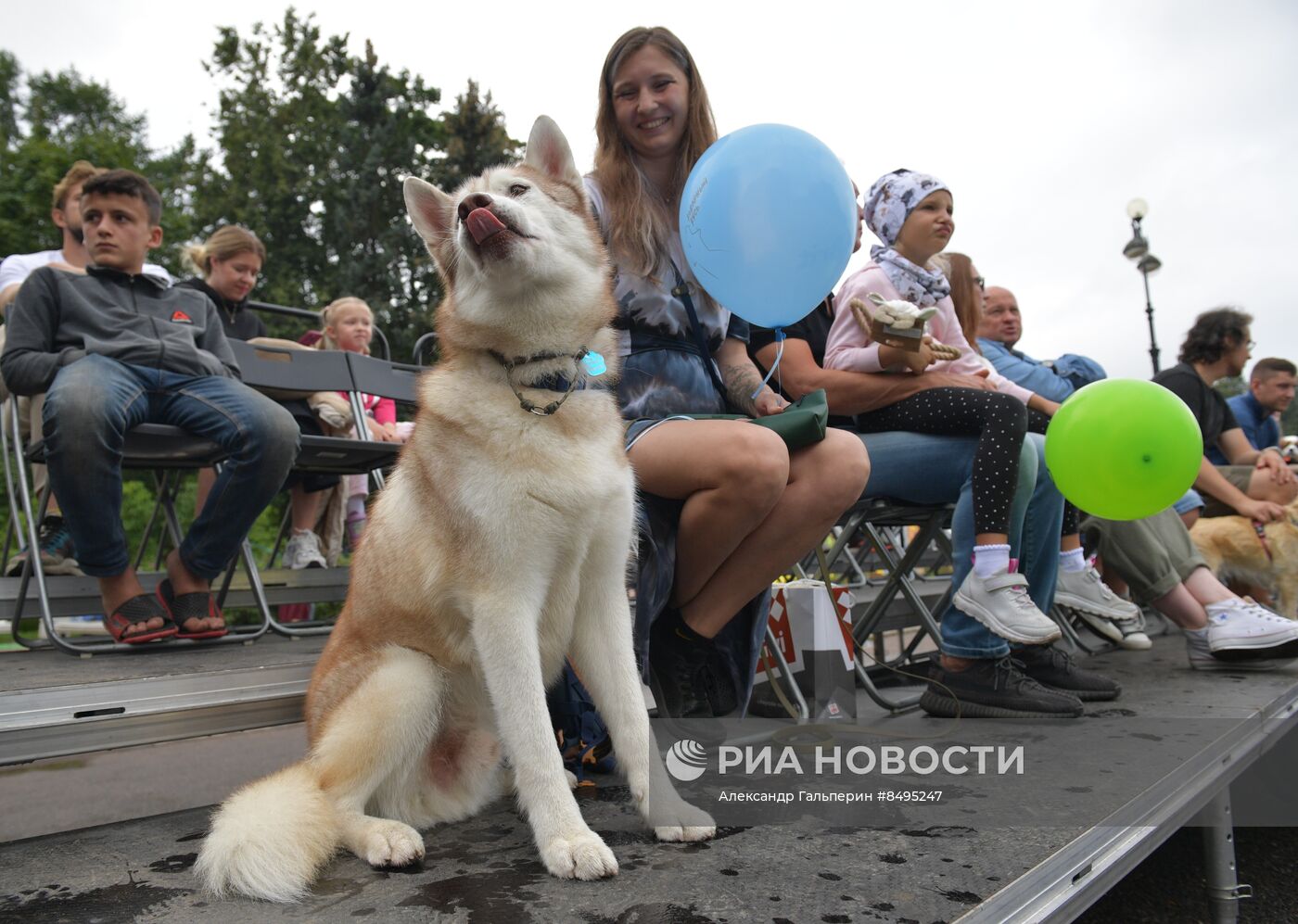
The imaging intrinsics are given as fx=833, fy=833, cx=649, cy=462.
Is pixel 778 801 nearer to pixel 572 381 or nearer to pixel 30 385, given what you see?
pixel 572 381

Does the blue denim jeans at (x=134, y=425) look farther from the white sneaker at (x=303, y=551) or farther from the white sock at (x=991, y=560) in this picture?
the white sock at (x=991, y=560)

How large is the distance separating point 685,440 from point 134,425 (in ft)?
6.78

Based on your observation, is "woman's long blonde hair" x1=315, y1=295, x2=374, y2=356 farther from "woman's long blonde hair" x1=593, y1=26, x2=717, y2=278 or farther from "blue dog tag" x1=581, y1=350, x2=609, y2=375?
"blue dog tag" x1=581, y1=350, x2=609, y2=375

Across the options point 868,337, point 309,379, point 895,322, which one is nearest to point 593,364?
point 895,322

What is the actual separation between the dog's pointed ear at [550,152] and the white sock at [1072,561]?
2975 mm

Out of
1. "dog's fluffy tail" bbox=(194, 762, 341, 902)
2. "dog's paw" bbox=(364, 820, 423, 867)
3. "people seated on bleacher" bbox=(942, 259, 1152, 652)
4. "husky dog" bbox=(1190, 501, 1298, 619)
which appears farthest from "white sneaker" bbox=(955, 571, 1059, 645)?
"husky dog" bbox=(1190, 501, 1298, 619)

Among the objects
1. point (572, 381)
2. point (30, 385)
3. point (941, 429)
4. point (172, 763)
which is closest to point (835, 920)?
point (572, 381)

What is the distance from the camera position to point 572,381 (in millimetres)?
1892

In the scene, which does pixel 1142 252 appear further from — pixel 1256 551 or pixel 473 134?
pixel 473 134

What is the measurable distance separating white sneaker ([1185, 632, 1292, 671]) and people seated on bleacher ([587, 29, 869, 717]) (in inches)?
97.4

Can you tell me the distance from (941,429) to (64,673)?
111 inches

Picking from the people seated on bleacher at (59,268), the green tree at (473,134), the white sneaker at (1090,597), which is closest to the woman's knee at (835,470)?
the white sneaker at (1090,597)

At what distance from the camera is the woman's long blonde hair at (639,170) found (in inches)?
98.7

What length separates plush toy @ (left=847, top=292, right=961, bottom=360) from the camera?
2.84 m
